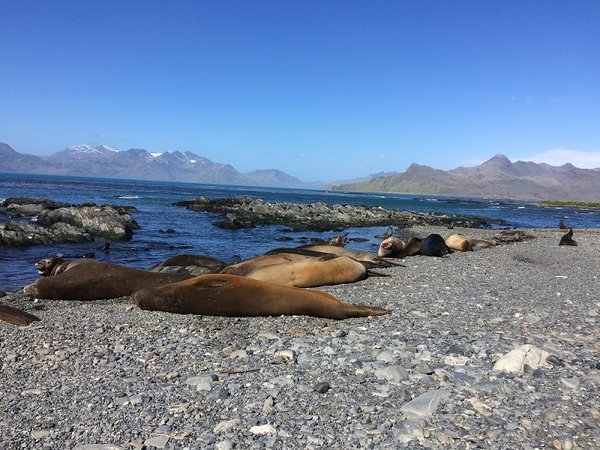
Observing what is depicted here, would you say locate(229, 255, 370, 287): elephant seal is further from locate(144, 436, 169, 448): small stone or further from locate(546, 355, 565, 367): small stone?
locate(144, 436, 169, 448): small stone

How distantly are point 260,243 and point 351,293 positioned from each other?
11907mm

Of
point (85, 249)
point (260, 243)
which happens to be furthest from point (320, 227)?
point (85, 249)

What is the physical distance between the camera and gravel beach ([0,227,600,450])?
3096 mm

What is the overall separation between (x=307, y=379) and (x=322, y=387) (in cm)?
30

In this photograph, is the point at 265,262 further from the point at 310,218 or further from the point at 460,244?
the point at 310,218

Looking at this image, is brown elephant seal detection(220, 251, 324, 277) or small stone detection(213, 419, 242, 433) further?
brown elephant seal detection(220, 251, 324, 277)

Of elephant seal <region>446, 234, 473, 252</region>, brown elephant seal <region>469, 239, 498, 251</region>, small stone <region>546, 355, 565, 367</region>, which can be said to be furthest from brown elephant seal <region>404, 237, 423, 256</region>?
small stone <region>546, 355, 565, 367</region>

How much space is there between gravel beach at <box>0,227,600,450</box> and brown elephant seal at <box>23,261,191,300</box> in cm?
122

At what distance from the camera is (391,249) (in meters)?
14.1

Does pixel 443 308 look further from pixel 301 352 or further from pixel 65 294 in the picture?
pixel 65 294

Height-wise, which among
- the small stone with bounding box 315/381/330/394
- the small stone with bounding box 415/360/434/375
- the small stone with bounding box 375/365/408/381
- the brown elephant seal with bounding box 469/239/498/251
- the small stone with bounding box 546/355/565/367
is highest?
the small stone with bounding box 546/355/565/367

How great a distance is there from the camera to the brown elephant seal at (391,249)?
1396 centimetres

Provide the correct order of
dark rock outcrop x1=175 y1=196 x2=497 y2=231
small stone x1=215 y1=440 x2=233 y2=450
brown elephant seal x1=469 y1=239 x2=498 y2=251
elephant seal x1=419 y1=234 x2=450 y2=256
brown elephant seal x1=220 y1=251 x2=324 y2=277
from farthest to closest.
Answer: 1. dark rock outcrop x1=175 y1=196 x2=497 y2=231
2. brown elephant seal x1=469 y1=239 x2=498 y2=251
3. elephant seal x1=419 y1=234 x2=450 y2=256
4. brown elephant seal x1=220 y1=251 x2=324 y2=277
5. small stone x1=215 y1=440 x2=233 y2=450

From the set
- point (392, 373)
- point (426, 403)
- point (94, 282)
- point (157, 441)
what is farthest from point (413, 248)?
point (157, 441)
